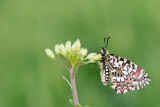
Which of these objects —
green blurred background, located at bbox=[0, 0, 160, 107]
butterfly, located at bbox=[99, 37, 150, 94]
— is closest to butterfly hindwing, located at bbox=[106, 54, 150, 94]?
butterfly, located at bbox=[99, 37, 150, 94]

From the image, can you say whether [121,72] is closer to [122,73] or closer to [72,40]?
[122,73]

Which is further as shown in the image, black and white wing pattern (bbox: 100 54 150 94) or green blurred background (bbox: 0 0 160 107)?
green blurred background (bbox: 0 0 160 107)

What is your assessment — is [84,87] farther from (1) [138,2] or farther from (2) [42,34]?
(1) [138,2]

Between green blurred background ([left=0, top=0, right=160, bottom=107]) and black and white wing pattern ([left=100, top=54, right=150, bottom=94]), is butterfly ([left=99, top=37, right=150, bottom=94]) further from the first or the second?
green blurred background ([left=0, top=0, right=160, bottom=107])

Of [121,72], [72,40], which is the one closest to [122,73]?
[121,72]

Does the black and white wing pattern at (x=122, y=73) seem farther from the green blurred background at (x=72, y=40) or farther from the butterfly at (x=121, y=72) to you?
the green blurred background at (x=72, y=40)

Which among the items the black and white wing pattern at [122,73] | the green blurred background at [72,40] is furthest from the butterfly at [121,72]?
the green blurred background at [72,40]

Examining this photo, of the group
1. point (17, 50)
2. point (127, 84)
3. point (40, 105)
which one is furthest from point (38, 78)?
point (127, 84)

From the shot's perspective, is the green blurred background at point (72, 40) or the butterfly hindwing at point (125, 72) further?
the green blurred background at point (72, 40)
